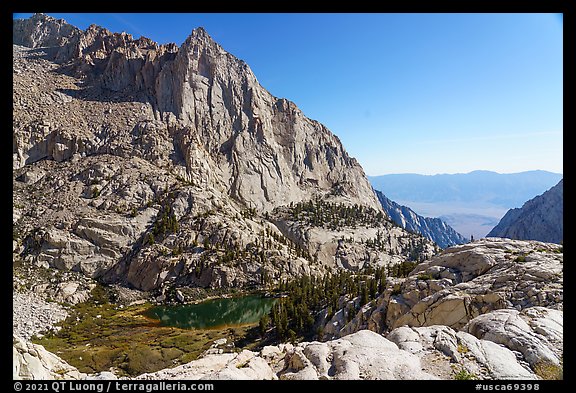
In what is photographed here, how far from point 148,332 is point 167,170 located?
5744 centimetres

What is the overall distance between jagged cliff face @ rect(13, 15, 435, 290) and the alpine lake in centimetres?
921

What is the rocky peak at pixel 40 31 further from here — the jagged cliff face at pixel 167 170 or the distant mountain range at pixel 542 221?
the distant mountain range at pixel 542 221

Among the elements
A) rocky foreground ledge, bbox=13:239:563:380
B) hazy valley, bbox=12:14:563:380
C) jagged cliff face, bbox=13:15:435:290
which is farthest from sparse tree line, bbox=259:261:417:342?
jagged cliff face, bbox=13:15:435:290

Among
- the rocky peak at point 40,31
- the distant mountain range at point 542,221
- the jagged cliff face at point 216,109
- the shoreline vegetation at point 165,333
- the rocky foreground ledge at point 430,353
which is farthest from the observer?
the rocky peak at point 40,31

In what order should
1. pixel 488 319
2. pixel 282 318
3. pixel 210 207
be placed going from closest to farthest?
pixel 488 319
pixel 282 318
pixel 210 207

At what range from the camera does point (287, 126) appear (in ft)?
436

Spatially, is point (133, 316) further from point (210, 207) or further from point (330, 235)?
point (330, 235)

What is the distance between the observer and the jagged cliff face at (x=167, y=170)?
234ft

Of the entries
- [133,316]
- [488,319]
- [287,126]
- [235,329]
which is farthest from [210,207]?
[488,319]

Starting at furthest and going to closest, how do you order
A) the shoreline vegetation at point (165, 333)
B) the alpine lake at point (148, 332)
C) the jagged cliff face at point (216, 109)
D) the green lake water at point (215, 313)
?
the jagged cliff face at point (216, 109) → the green lake water at point (215, 313) → the alpine lake at point (148, 332) → the shoreline vegetation at point (165, 333)

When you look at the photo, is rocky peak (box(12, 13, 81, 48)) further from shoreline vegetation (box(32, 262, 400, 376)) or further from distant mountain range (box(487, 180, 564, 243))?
distant mountain range (box(487, 180, 564, 243))

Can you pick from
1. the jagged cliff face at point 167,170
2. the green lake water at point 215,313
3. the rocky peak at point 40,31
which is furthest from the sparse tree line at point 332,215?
the rocky peak at point 40,31

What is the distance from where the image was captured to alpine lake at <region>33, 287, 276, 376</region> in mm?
34844
